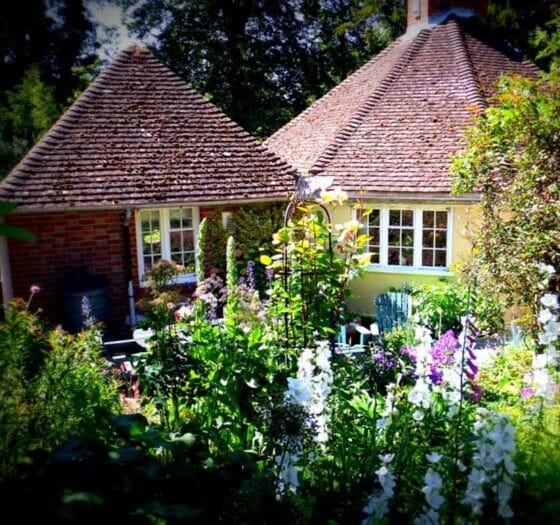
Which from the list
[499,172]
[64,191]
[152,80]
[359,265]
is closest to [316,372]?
[359,265]

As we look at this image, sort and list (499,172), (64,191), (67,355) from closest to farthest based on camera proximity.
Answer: (67,355), (499,172), (64,191)

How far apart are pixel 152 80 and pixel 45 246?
4975 mm

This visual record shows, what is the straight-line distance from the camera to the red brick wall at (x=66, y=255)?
399 inches

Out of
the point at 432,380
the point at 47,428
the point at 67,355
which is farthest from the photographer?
the point at 67,355

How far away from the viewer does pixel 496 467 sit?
2.88m

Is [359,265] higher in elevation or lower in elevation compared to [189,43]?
lower

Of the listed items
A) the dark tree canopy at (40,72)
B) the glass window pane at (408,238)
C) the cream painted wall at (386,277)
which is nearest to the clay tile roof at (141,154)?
the cream painted wall at (386,277)

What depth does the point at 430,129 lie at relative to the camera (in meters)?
12.1

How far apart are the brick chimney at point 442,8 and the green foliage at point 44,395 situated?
45.2 feet

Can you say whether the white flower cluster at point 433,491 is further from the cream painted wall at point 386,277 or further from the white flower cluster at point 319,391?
the cream painted wall at point 386,277

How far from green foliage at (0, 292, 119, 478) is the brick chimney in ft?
45.2

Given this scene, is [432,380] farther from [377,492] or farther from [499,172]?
[499,172]

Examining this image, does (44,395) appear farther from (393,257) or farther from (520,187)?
(393,257)

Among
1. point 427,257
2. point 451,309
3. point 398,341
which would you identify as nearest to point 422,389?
point 398,341
